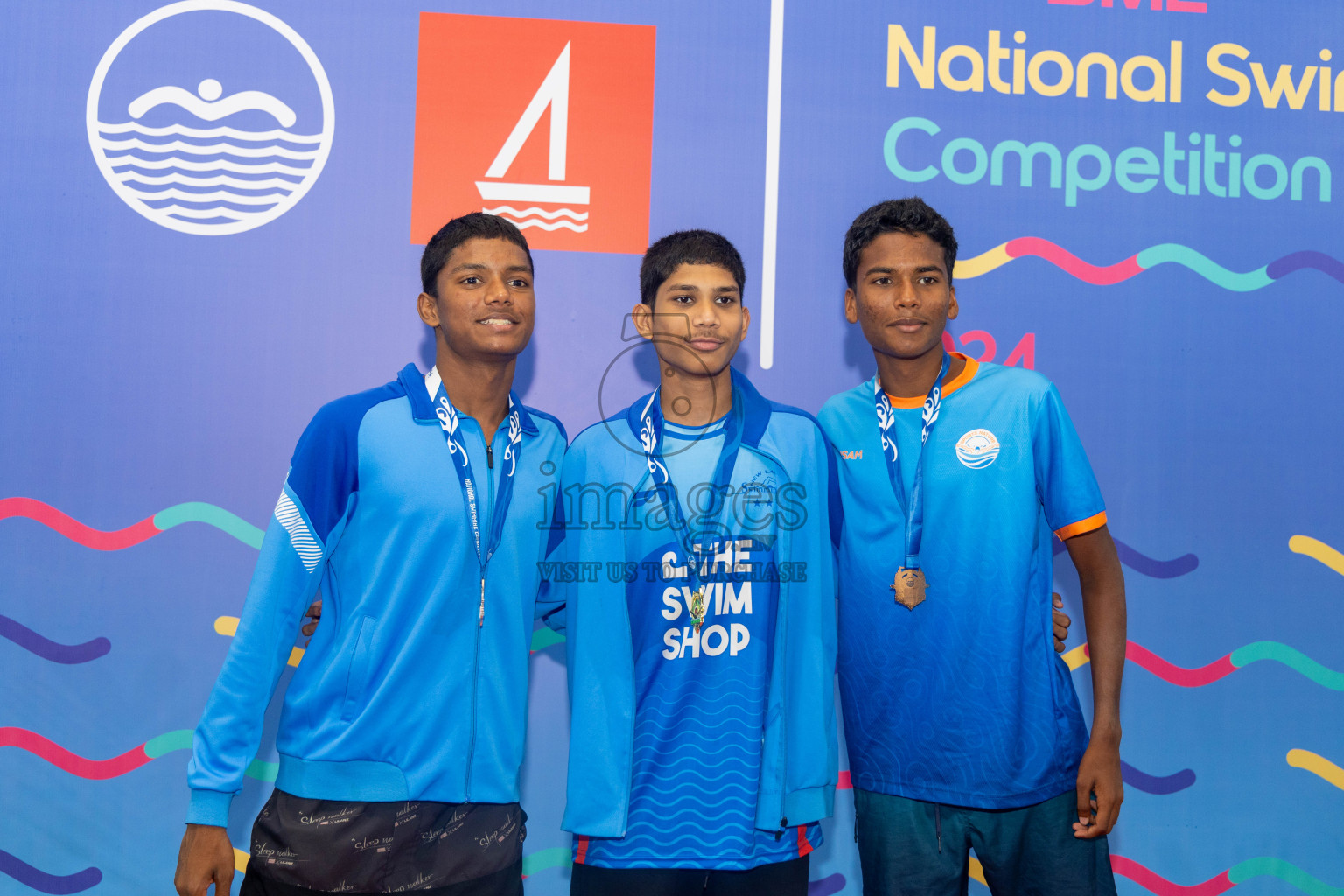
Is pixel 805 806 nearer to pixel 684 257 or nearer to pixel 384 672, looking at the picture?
pixel 384 672

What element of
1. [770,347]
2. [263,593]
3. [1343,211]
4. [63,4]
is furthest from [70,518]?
[1343,211]

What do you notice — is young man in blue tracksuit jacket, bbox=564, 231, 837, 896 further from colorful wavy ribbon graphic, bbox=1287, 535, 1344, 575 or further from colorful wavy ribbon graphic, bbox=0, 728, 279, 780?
colorful wavy ribbon graphic, bbox=1287, 535, 1344, 575

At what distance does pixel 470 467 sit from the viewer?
1819 mm

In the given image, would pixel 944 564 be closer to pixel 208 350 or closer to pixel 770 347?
pixel 770 347

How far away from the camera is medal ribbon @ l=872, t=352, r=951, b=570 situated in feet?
6.09

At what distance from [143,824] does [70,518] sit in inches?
36.3

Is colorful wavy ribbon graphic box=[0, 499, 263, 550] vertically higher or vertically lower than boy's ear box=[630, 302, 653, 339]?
lower

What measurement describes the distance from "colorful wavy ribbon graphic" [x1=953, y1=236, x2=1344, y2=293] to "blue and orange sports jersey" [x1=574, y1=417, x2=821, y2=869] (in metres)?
1.45

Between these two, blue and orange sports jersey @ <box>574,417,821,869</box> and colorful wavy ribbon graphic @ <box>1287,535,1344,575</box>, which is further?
colorful wavy ribbon graphic @ <box>1287,535,1344,575</box>

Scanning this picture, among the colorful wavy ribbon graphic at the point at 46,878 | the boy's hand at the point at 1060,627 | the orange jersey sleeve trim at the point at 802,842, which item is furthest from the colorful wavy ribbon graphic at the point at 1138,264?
the colorful wavy ribbon graphic at the point at 46,878

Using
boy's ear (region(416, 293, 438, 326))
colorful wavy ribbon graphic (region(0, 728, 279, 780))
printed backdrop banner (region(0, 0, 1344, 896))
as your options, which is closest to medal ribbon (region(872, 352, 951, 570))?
printed backdrop banner (region(0, 0, 1344, 896))

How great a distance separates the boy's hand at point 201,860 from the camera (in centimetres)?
164

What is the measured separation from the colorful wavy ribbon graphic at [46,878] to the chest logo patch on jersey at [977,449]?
268cm

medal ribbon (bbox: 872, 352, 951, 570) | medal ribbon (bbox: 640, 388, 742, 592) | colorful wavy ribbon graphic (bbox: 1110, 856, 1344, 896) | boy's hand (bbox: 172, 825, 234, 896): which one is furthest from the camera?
colorful wavy ribbon graphic (bbox: 1110, 856, 1344, 896)
